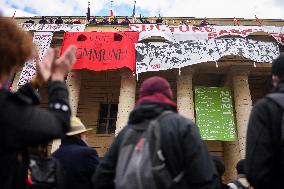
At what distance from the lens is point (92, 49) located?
14.4 m

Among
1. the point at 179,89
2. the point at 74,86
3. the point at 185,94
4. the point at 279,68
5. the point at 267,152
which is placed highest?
the point at 74,86

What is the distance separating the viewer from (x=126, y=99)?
14.9 meters

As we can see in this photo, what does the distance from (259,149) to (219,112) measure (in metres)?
12.2

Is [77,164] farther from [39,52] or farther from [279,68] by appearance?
[39,52]

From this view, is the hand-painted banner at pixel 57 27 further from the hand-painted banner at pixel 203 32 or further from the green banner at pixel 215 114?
the green banner at pixel 215 114

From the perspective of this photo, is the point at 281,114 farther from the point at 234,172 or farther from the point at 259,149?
the point at 234,172

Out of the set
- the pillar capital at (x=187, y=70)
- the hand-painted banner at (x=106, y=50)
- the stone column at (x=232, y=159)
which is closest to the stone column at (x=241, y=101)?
the stone column at (x=232, y=159)

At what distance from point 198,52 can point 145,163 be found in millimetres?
11891

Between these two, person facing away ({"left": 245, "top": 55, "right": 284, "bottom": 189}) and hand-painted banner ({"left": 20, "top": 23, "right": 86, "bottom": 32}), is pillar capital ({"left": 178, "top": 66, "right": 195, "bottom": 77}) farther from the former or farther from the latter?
person facing away ({"left": 245, "top": 55, "right": 284, "bottom": 189})

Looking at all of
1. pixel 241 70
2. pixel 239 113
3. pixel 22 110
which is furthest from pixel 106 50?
pixel 22 110

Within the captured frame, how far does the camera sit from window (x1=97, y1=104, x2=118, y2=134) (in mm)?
18094

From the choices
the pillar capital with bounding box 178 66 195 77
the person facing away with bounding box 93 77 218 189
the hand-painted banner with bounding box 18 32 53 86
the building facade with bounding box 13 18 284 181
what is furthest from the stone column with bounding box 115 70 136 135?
the person facing away with bounding box 93 77 218 189

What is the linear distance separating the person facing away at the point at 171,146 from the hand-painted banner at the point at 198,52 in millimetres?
10808

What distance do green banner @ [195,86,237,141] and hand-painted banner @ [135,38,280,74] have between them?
1998mm
